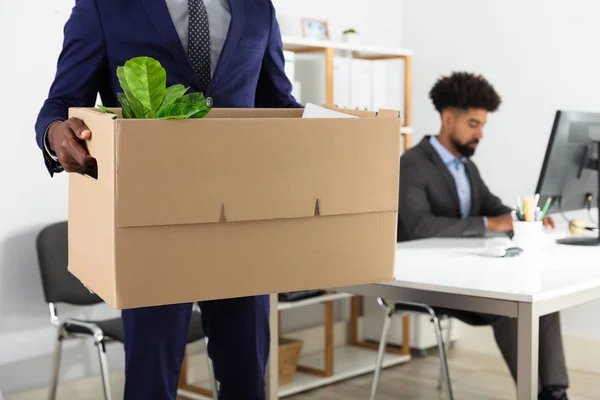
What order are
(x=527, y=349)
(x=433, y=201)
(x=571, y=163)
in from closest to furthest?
1. (x=527, y=349)
2. (x=571, y=163)
3. (x=433, y=201)

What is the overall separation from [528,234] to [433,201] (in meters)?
0.72

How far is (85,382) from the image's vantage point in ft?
11.0

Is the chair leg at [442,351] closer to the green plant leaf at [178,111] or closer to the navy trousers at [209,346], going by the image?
the navy trousers at [209,346]

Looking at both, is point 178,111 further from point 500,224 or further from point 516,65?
point 516,65

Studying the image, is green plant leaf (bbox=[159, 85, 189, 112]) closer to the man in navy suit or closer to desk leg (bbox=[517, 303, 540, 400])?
the man in navy suit

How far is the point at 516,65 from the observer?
14.1 feet

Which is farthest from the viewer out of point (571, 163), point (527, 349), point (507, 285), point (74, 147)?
point (571, 163)

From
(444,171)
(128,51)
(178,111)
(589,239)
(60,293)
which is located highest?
(128,51)

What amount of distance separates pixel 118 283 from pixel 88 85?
53cm

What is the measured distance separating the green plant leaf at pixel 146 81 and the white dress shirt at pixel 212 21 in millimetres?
410

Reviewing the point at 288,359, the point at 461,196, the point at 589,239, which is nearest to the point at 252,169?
the point at 589,239

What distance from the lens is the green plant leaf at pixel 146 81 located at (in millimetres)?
1181

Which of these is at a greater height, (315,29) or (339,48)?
(315,29)

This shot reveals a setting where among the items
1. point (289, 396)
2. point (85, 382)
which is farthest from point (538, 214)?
point (85, 382)
